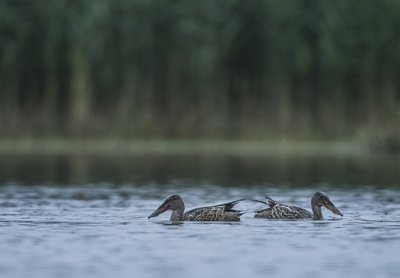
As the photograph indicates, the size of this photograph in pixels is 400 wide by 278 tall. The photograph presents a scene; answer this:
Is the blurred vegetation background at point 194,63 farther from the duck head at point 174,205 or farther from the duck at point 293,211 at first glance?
the duck head at point 174,205

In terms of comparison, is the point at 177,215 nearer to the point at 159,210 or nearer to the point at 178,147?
the point at 159,210

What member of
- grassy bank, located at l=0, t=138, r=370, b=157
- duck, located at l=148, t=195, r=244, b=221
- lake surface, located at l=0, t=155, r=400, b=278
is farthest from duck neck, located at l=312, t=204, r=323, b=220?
grassy bank, located at l=0, t=138, r=370, b=157

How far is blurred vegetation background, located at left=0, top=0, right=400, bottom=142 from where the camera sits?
1384 inches

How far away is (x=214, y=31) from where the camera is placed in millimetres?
36094

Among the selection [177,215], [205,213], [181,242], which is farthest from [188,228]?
[181,242]

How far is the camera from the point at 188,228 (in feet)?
45.3

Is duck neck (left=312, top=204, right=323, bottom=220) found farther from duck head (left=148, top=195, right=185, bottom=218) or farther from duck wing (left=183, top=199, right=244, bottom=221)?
duck head (left=148, top=195, right=185, bottom=218)

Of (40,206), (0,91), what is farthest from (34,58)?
(40,206)

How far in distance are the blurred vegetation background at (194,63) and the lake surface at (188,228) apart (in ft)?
32.5

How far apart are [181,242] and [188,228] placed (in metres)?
1.49

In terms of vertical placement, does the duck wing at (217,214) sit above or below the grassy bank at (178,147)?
below

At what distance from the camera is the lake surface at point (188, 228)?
34.4ft

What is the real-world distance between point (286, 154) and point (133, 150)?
4.35 m

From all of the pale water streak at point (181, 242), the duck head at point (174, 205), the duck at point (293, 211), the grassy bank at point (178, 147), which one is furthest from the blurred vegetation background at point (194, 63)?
the duck head at point (174, 205)
